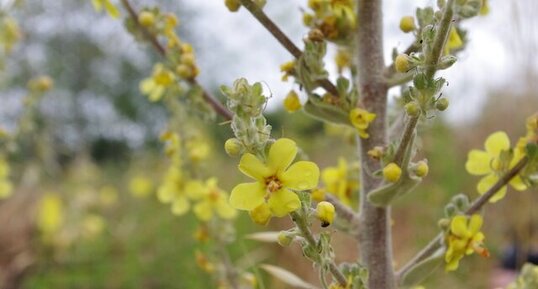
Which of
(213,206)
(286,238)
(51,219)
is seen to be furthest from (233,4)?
(51,219)

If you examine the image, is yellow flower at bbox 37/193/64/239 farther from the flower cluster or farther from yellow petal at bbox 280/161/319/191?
yellow petal at bbox 280/161/319/191

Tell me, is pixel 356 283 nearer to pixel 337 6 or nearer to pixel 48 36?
pixel 337 6

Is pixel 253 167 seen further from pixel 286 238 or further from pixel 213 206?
pixel 213 206

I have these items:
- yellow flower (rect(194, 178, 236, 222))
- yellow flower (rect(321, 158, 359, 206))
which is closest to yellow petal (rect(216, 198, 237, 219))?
yellow flower (rect(194, 178, 236, 222))

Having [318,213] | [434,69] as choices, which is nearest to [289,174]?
Result: [318,213]

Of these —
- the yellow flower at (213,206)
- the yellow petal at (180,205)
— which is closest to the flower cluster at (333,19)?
the yellow flower at (213,206)
